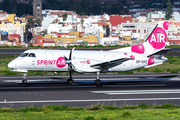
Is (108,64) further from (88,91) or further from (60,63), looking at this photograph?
(60,63)

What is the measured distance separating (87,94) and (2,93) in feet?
22.4

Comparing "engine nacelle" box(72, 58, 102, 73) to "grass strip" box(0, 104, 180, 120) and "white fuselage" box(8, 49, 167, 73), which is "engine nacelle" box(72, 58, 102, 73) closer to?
"white fuselage" box(8, 49, 167, 73)

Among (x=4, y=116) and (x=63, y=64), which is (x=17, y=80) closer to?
(x=63, y=64)

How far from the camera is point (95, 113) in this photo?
2186 cm

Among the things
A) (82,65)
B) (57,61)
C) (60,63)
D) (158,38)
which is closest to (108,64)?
(82,65)

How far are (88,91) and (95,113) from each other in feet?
27.9

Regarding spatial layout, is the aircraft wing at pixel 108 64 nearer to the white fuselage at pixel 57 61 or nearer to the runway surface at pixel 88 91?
the white fuselage at pixel 57 61

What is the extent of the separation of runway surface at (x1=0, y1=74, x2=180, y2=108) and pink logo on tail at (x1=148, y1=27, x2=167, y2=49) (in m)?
3.68

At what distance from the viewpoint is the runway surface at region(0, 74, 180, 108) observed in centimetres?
2611

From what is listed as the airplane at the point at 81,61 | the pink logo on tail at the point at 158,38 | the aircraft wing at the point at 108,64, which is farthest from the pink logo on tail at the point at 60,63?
the pink logo on tail at the point at 158,38

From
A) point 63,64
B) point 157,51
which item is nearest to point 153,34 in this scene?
point 157,51

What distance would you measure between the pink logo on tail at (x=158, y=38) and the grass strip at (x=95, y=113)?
12527mm

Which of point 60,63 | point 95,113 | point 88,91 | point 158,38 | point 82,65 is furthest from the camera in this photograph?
point 158,38

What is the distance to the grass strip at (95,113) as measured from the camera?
67.3 feet
